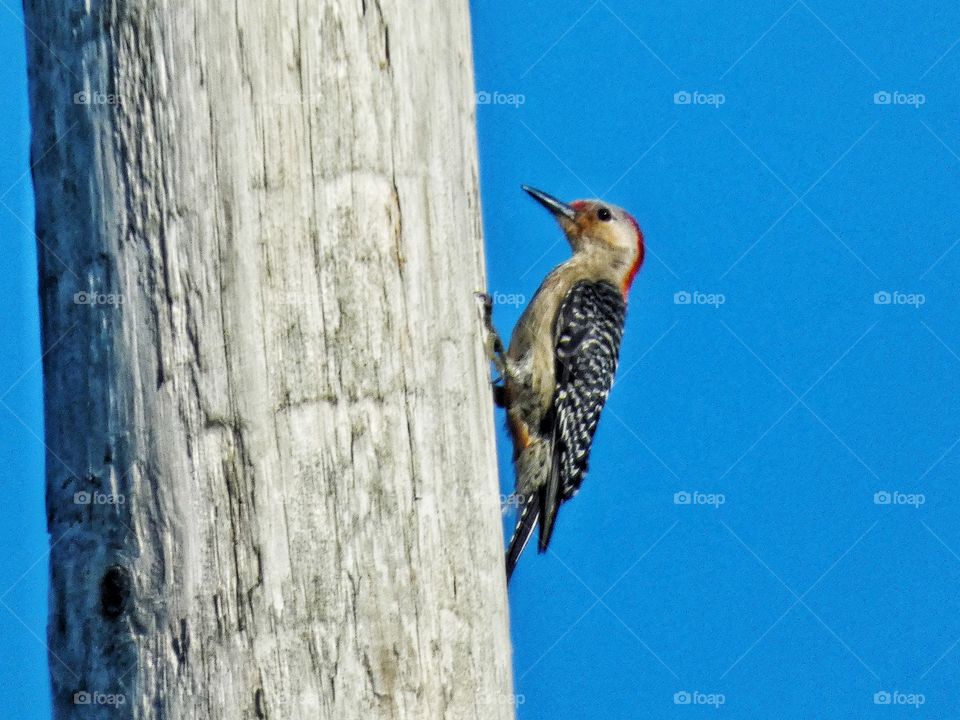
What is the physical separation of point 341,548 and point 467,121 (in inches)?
41.1

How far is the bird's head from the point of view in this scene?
6.95 metres

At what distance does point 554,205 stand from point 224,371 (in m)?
5.11

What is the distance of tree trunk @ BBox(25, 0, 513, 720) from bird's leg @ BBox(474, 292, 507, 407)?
486 mm

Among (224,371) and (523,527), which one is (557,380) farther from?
(224,371)

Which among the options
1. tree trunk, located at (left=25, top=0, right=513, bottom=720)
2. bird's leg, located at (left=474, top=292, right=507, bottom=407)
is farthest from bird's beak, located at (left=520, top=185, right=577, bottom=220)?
tree trunk, located at (left=25, top=0, right=513, bottom=720)

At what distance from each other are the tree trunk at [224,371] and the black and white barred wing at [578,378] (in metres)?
3.97

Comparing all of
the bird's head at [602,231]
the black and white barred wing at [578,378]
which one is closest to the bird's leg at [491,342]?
the black and white barred wing at [578,378]

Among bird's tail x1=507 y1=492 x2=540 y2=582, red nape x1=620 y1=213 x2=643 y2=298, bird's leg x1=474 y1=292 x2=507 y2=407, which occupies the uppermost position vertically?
red nape x1=620 y1=213 x2=643 y2=298

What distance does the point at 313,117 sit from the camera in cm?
214

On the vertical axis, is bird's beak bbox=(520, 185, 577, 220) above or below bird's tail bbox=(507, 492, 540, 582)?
above

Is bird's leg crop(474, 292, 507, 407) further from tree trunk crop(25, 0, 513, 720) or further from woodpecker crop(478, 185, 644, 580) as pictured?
tree trunk crop(25, 0, 513, 720)

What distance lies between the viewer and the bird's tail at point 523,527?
572 cm

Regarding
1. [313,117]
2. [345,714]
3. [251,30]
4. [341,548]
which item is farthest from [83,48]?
[345,714]

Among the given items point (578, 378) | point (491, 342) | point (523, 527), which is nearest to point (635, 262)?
point (578, 378)
